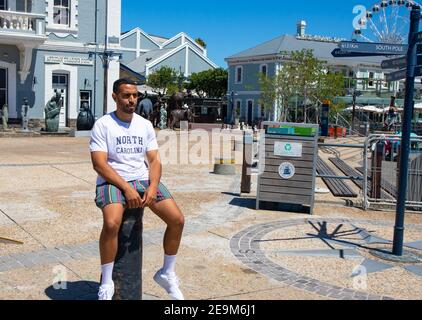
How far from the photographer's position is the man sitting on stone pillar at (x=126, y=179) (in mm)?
3688

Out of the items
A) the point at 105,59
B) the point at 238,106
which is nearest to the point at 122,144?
the point at 105,59

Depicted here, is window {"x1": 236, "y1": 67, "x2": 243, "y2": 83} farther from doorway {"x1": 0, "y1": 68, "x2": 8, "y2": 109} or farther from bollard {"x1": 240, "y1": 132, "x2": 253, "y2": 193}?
bollard {"x1": 240, "y1": 132, "x2": 253, "y2": 193}

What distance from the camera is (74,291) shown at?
4.34 metres

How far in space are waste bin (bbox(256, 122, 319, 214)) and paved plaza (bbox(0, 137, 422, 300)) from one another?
1.08 ft

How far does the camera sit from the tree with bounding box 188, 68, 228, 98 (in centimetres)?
5238

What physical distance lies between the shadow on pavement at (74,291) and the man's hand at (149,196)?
101 cm

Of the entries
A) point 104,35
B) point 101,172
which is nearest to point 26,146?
point 104,35

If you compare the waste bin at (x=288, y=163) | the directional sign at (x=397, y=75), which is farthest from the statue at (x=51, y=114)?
the directional sign at (x=397, y=75)

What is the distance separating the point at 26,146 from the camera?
16750 millimetres

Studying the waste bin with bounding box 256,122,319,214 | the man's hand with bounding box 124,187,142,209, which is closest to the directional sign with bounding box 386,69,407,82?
the waste bin with bounding box 256,122,319,214

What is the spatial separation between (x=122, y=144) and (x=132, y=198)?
1.48 feet

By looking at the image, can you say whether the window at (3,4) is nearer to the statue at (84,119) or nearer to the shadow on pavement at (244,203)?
the statue at (84,119)

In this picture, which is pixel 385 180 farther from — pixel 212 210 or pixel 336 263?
pixel 336 263
